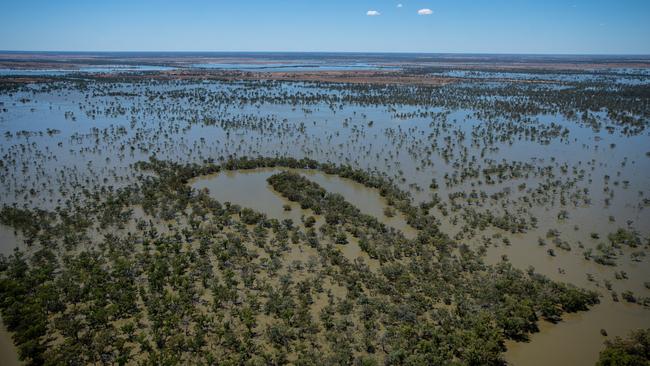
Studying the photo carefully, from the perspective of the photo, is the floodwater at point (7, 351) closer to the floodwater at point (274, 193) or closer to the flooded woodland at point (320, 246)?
the flooded woodland at point (320, 246)

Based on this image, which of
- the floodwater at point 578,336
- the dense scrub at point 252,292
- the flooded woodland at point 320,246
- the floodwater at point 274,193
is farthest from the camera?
the floodwater at point 274,193

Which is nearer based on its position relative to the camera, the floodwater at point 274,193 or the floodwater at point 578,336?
the floodwater at point 578,336

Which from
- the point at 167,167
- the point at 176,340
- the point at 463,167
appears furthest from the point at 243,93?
the point at 176,340

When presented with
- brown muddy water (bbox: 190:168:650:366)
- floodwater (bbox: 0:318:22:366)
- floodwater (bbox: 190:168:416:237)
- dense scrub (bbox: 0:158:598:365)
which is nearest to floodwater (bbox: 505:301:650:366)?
brown muddy water (bbox: 190:168:650:366)

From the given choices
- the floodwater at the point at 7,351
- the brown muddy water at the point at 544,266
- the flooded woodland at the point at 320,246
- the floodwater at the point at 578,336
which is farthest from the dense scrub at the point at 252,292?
the brown muddy water at the point at 544,266

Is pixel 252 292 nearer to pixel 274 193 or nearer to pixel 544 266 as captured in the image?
pixel 274 193

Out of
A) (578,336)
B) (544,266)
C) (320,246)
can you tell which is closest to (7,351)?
(320,246)

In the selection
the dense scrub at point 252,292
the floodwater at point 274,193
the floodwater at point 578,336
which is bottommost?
the floodwater at point 578,336

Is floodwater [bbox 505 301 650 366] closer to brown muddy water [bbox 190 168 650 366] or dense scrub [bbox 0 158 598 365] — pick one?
brown muddy water [bbox 190 168 650 366]
